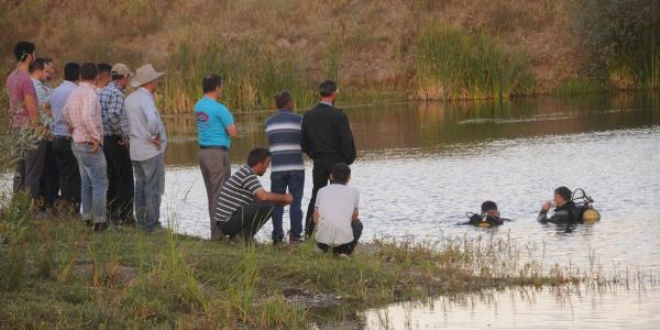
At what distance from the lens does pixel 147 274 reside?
11.1m

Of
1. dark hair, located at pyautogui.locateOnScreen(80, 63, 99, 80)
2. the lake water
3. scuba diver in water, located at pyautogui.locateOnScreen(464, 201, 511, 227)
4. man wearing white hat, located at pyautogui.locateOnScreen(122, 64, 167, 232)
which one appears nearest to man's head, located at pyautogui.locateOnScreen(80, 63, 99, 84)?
dark hair, located at pyautogui.locateOnScreen(80, 63, 99, 80)

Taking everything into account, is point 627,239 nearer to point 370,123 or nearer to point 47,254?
point 47,254

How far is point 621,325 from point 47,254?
4.62 metres

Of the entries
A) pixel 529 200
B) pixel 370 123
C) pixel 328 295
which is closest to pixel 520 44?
pixel 370 123

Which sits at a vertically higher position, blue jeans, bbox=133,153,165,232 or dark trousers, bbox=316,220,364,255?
blue jeans, bbox=133,153,165,232

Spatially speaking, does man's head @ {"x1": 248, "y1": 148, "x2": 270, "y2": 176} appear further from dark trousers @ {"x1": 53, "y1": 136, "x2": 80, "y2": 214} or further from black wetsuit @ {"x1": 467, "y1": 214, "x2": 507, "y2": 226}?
black wetsuit @ {"x1": 467, "y1": 214, "x2": 507, "y2": 226}

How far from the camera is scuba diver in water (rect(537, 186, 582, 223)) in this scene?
1692 centimetres

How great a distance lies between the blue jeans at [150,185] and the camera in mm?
14344

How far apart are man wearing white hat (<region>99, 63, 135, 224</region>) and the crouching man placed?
9.11 ft

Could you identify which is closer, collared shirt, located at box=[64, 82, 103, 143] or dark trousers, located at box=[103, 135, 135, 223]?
collared shirt, located at box=[64, 82, 103, 143]

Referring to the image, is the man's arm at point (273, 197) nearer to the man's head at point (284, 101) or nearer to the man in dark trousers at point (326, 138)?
the man in dark trousers at point (326, 138)

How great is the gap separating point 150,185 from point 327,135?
6.20 feet

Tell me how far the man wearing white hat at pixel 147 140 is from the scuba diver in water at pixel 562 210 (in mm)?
5098

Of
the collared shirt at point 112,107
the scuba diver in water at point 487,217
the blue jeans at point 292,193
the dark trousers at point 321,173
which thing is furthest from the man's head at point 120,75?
the scuba diver in water at point 487,217
